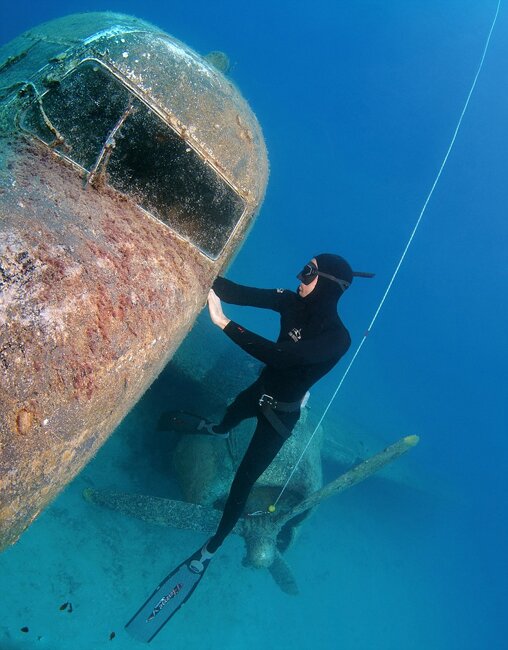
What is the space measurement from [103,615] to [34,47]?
817 cm

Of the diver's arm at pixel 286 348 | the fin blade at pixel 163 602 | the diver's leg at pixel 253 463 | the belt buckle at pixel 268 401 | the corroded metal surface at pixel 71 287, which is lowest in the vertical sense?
the fin blade at pixel 163 602

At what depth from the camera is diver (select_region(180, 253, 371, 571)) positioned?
3.77 meters

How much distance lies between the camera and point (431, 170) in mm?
72875

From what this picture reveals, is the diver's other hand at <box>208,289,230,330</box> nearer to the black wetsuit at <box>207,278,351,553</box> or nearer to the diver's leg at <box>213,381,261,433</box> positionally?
the black wetsuit at <box>207,278,351,553</box>

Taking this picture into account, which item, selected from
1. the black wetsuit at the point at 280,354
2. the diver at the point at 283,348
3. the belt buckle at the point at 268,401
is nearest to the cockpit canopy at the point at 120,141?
the diver at the point at 283,348

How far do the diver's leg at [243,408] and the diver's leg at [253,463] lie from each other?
0.30 m

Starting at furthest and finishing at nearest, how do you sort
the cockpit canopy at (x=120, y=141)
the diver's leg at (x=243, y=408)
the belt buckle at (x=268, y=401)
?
the diver's leg at (x=243, y=408)
the belt buckle at (x=268, y=401)
the cockpit canopy at (x=120, y=141)

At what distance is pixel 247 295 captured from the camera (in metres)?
4.20

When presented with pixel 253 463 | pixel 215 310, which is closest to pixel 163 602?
pixel 253 463

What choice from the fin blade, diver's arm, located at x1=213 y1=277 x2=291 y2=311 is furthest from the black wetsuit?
the fin blade

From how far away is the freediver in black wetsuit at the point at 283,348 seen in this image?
12.4ft

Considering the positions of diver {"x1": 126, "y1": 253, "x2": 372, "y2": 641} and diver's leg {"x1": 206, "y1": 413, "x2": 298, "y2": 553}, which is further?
diver's leg {"x1": 206, "y1": 413, "x2": 298, "y2": 553}

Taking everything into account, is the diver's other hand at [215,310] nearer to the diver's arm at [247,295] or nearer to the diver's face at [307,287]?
the diver's arm at [247,295]

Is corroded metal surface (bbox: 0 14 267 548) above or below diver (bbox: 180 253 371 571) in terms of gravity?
above
